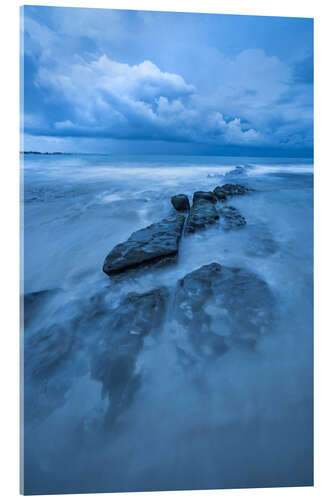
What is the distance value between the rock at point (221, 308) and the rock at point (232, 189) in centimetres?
218

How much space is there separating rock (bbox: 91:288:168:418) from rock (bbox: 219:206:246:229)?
138 cm

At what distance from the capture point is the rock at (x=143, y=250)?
6.14ft

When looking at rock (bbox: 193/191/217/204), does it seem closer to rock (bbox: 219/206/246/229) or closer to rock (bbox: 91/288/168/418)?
rock (bbox: 219/206/246/229)

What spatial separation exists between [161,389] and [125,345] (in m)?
0.33

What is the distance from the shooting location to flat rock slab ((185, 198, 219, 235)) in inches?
101

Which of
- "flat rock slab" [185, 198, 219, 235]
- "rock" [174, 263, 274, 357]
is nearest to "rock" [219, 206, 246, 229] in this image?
"flat rock slab" [185, 198, 219, 235]

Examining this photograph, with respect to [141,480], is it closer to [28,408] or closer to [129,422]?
[129,422]

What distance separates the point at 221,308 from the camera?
5.17 feet

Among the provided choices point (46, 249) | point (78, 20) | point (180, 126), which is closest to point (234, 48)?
point (180, 126)

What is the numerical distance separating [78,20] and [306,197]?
2.65 metres

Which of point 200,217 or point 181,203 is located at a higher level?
point 181,203
